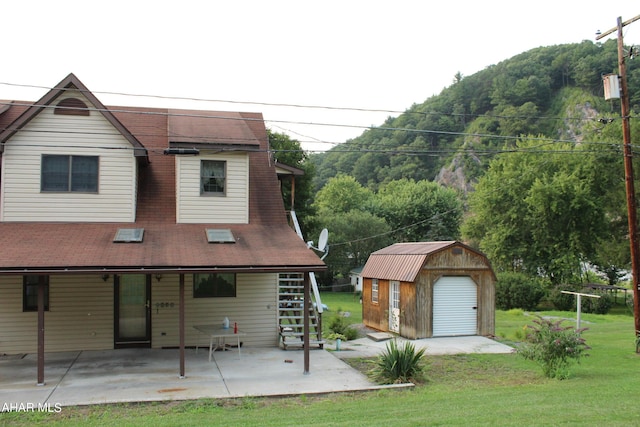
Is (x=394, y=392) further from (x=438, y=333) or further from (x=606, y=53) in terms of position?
(x=606, y=53)

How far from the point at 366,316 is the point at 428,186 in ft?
136

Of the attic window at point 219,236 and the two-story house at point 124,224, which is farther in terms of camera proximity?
the attic window at point 219,236

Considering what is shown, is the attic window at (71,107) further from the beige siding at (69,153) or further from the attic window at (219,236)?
the attic window at (219,236)

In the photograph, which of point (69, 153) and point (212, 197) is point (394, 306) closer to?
point (212, 197)

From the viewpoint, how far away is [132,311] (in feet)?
49.0

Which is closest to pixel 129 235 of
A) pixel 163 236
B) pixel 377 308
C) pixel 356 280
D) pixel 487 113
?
pixel 163 236

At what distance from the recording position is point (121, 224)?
14.5 meters

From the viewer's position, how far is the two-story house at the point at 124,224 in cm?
1343

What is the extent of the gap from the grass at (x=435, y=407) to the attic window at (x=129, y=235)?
14.7 feet

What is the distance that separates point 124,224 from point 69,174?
1895 mm

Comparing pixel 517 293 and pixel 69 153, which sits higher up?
pixel 69 153

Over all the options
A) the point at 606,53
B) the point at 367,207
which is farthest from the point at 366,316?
the point at 606,53

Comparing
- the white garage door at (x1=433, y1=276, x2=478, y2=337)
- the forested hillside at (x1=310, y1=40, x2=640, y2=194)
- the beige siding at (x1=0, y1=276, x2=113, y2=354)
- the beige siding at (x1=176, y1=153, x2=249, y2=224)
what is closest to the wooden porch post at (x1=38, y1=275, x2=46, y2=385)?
the beige siding at (x1=0, y1=276, x2=113, y2=354)

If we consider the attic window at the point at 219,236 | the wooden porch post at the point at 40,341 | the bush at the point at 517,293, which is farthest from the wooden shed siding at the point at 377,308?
the bush at the point at 517,293
